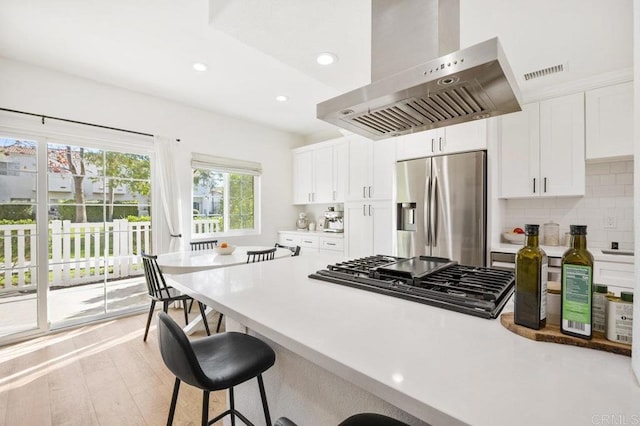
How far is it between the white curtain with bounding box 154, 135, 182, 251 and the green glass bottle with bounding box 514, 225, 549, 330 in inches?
146

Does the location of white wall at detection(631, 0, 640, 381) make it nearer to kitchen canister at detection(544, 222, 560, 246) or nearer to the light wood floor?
the light wood floor

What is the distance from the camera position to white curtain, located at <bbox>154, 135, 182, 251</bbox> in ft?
11.8

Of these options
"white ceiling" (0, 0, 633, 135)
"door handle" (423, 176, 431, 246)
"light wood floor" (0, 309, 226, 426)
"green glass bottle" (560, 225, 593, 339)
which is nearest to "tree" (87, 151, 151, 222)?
"white ceiling" (0, 0, 633, 135)

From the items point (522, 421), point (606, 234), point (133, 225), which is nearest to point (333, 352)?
point (522, 421)

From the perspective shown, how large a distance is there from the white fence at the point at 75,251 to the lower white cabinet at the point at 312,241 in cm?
198

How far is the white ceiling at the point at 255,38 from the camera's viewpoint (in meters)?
1.73

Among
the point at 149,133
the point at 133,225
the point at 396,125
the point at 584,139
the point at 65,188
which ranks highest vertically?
the point at 149,133

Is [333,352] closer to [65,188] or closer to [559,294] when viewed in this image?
[559,294]

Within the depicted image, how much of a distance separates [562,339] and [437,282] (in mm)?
480

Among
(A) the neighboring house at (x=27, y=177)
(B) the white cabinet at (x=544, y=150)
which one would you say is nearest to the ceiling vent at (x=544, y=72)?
(B) the white cabinet at (x=544, y=150)

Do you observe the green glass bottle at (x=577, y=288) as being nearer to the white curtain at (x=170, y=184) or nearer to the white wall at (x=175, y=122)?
the white curtain at (x=170, y=184)

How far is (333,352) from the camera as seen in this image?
69 centimetres

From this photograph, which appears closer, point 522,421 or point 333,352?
point 522,421

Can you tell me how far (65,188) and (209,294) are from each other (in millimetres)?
3042
